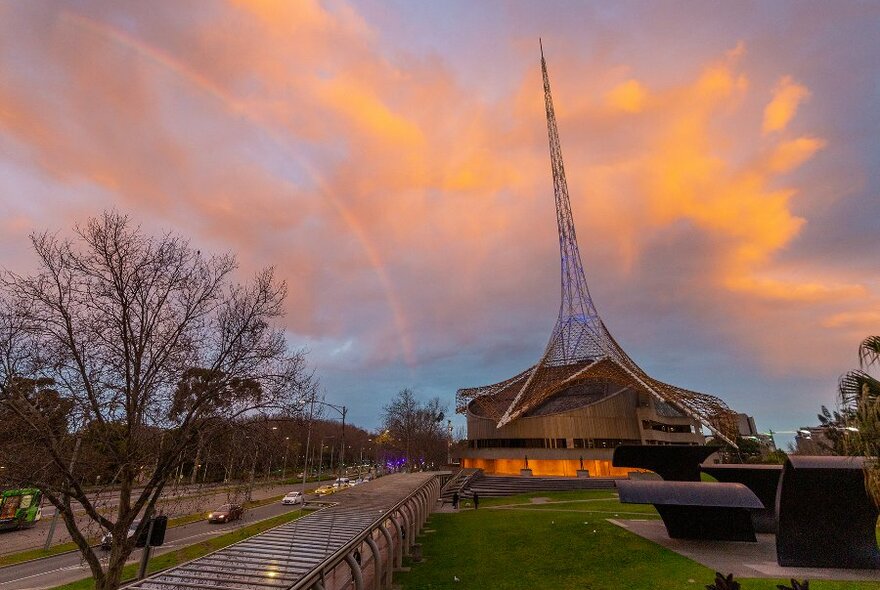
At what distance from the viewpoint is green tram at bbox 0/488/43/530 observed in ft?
82.6

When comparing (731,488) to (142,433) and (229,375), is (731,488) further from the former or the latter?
(142,433)

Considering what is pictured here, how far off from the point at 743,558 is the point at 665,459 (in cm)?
614

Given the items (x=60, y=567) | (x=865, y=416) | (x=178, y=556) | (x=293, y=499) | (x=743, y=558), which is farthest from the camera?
(x=293, y=499)

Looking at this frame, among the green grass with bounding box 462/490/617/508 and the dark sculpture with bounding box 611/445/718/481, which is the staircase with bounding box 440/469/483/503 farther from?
the dark sculpture with bounding box 611/445/718/481

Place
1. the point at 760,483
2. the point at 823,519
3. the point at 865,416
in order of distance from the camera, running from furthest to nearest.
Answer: the point at 760,483 → the point at 823,519 → the point at 865,416

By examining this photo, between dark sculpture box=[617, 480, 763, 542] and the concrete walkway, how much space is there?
0.37 m

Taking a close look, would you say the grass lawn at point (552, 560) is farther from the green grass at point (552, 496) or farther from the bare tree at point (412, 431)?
the bare tree at point (412, 431)

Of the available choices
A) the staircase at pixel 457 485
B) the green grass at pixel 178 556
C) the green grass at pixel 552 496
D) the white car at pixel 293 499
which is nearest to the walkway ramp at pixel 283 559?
the green grass at pixel 178 556

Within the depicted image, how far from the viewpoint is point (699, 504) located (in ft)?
46.3

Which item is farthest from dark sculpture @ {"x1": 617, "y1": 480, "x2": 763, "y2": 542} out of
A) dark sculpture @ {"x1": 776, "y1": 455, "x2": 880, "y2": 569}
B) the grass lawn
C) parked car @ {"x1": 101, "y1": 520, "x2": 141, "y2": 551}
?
parked car @ {"x1": 101, "y1": 520, "x2": 141, "y2": 551}

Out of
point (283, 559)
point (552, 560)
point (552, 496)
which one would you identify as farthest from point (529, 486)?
point (283, 559)

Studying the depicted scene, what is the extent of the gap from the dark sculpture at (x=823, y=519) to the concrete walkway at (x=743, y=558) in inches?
13.2

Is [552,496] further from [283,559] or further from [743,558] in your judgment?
[283,559]

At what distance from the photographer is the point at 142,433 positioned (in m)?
8.26
